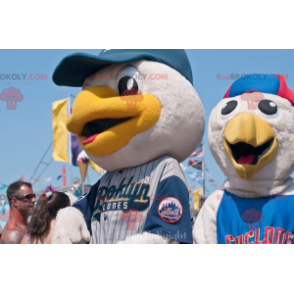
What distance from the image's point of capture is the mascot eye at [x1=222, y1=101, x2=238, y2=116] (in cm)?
410

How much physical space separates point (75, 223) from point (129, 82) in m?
1.29

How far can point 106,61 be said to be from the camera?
4.38 metres

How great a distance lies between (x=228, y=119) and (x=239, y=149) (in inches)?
10.1

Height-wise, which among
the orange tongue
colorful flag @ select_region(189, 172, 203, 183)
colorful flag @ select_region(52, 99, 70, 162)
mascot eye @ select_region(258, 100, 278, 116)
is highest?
colorful flag @ select_region(52, 99, 70, 162)

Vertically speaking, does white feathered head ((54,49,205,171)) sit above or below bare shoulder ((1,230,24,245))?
above

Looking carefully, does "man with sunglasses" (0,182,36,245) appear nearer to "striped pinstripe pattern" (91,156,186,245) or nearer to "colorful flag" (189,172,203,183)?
"striped pinstripe pattern" (91,156,186,245)

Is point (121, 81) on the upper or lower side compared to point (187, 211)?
upper

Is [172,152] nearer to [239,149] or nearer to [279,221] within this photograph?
[239,149]

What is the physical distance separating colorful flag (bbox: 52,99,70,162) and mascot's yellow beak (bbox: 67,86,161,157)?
22.4 feet

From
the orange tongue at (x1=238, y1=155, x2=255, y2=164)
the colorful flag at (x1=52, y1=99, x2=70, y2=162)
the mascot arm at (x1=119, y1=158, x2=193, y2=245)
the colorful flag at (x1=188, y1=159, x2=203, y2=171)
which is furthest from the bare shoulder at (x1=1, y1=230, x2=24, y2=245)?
the colorful flag at (x1=188, y1=159, x2=203, y2=171)

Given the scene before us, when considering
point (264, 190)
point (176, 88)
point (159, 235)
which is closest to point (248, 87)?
point (176, 88)

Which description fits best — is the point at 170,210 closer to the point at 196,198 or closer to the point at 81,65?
the point at 81,65

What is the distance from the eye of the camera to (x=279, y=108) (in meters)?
4.07

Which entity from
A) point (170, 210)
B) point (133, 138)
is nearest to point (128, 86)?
point (133, 138)
